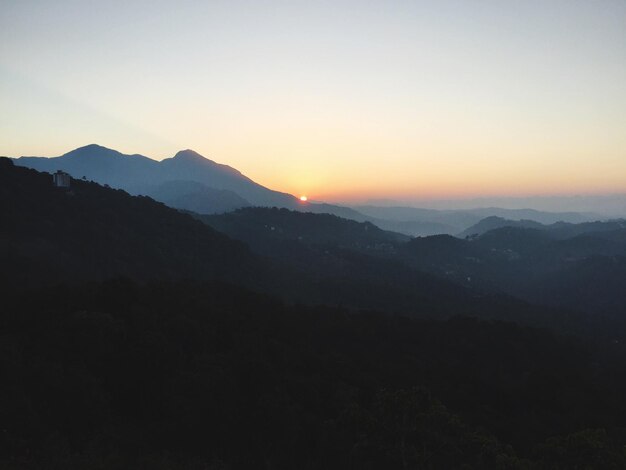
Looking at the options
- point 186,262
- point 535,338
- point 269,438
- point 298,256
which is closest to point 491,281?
point 298,256

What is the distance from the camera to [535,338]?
72938mm

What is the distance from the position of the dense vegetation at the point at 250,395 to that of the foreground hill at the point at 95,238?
24.8 m

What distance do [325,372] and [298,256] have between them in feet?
401

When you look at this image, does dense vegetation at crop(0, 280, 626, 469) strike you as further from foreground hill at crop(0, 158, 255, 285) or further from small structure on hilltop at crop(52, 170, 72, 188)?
small structure on hilltop at crop(52, 170, 72, 188)

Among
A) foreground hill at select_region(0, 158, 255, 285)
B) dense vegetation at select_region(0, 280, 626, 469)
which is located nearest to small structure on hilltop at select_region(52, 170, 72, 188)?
foreground hill at select_region(0, 158, 255, 285)

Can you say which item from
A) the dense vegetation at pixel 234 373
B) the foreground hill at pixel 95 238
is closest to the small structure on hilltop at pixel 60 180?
the foreground hill at pixel 95 238

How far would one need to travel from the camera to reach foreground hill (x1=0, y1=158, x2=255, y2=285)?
6944 cm

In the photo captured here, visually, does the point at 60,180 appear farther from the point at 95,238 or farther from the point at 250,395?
the point at 250,395

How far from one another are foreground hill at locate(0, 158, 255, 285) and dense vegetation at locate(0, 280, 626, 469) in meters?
24.8

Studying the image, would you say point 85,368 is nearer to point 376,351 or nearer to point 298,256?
point 376,351

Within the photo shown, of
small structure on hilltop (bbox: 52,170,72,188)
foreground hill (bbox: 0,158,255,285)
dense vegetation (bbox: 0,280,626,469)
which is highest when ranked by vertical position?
small structure on hilltop (bbox: 52,170,72,188)

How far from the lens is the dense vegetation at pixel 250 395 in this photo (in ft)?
64.4

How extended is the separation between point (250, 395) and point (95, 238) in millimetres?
67857

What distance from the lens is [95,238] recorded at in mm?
85500
